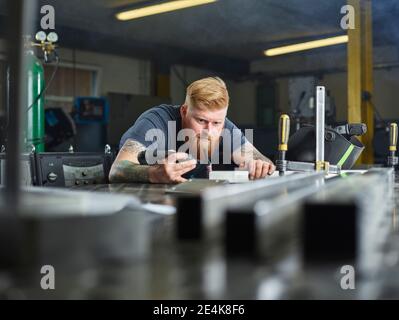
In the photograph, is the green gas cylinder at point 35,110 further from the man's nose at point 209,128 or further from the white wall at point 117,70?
the white wall at point 117,70

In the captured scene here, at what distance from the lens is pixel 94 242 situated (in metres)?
0.37

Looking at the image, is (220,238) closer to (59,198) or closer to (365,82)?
(59,198)

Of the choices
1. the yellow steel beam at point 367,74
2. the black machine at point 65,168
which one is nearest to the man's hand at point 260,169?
the black machine at point 65,168

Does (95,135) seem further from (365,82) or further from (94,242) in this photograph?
(94,242)

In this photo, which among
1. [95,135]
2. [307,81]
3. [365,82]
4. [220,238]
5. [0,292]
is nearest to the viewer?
[0,292]

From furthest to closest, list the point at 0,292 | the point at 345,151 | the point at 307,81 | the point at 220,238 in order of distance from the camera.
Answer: the point at 307,81 → the point at 345,151 → the point at 220,238 → the point at 0,292

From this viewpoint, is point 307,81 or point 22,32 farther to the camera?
point 307,81

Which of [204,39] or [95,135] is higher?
[204,39]

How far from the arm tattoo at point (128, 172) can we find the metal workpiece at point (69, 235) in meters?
1.14

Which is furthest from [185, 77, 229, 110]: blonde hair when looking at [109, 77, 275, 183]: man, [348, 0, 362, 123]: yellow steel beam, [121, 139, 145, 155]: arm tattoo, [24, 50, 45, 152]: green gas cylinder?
[348, 0, 362, 123]: yellow steel beam

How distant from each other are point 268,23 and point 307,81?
117 centimetres

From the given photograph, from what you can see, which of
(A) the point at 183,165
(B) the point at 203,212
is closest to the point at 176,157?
(A) the point at 183,165
